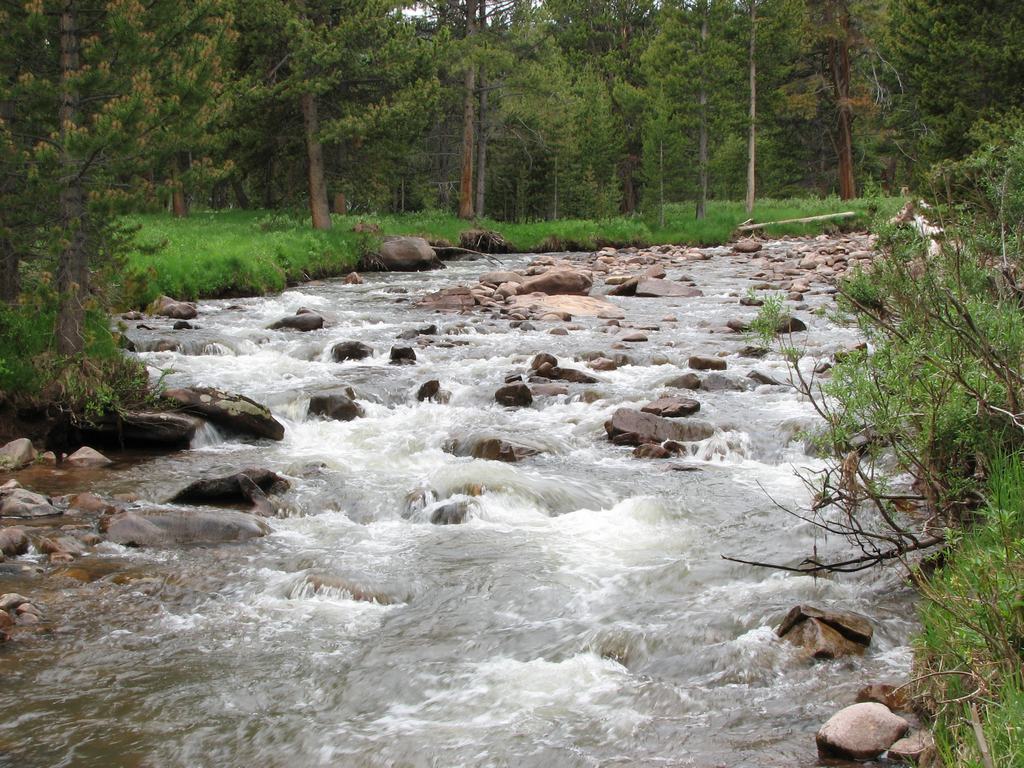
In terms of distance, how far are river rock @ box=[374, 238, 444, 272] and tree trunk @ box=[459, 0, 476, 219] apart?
7050 millimetres

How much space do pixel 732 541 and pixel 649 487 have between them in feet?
4.81

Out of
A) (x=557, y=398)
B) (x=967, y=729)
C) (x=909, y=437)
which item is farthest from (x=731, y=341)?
(x=967, y=729)

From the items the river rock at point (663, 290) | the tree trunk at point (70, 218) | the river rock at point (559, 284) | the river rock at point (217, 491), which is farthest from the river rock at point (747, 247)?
the river rock at point (217, 491)

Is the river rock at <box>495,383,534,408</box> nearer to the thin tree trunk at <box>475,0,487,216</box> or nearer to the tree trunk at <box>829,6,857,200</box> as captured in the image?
the thin tree trunk at <box>475,0,487,216</box>

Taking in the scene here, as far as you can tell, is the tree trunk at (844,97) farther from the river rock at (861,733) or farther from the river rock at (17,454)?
the river rock at (861,733)

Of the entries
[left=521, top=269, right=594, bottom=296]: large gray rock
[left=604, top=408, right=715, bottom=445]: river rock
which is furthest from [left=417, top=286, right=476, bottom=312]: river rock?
[left=604, top=408, right=715, bottom=445]: river rock

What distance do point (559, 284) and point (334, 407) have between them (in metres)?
10.4

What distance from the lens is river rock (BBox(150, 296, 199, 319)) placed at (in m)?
16.8

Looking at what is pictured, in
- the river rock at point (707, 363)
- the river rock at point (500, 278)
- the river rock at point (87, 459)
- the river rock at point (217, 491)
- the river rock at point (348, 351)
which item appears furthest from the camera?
the river rock at point (500, 278)

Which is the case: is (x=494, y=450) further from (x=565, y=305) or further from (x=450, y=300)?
(x=450, y=300)

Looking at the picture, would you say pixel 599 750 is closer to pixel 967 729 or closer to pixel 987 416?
pixel 967 729

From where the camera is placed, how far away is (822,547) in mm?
7000

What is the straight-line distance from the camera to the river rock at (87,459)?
9.21 m

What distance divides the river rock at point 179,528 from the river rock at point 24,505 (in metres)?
0.62
